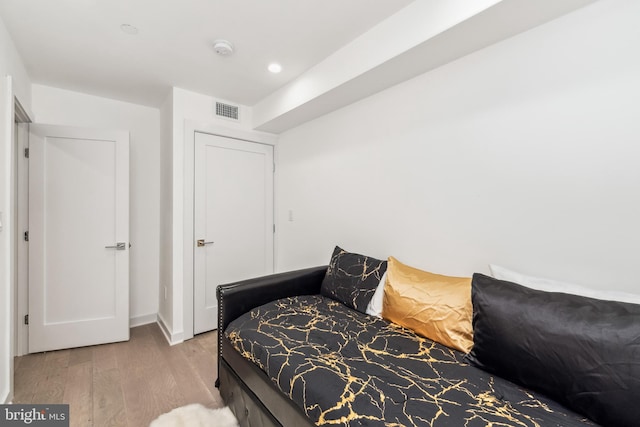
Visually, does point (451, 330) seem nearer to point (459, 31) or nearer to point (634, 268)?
point (634, 268)

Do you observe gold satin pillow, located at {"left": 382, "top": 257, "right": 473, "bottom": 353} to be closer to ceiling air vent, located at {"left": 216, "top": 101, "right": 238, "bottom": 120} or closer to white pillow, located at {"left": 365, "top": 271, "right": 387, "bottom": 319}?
white pillow, located at {"left": 365, "top": 271, "right": 387, "bottom": 319}

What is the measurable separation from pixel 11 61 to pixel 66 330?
87.0 inches

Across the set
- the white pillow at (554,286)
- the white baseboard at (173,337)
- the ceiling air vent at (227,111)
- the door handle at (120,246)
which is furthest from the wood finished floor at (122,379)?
the ceiling air vent at (227,111)

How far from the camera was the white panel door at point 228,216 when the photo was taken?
284cm

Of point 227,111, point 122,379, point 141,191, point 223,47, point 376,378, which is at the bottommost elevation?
point 122,379

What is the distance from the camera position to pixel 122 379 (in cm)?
209

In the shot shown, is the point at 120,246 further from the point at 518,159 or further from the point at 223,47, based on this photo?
the point at 518,159

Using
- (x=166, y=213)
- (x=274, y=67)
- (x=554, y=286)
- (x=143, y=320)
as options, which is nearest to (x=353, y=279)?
(x=554, y=286)

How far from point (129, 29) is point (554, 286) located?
9.35 ft

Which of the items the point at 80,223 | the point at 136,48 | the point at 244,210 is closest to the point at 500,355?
the point at 244,210

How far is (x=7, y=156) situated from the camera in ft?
5.83

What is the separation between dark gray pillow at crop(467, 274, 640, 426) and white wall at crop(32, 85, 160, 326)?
127 inches

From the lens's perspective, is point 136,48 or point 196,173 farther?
point 196,173

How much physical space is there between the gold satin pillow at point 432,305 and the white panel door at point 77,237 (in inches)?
100
